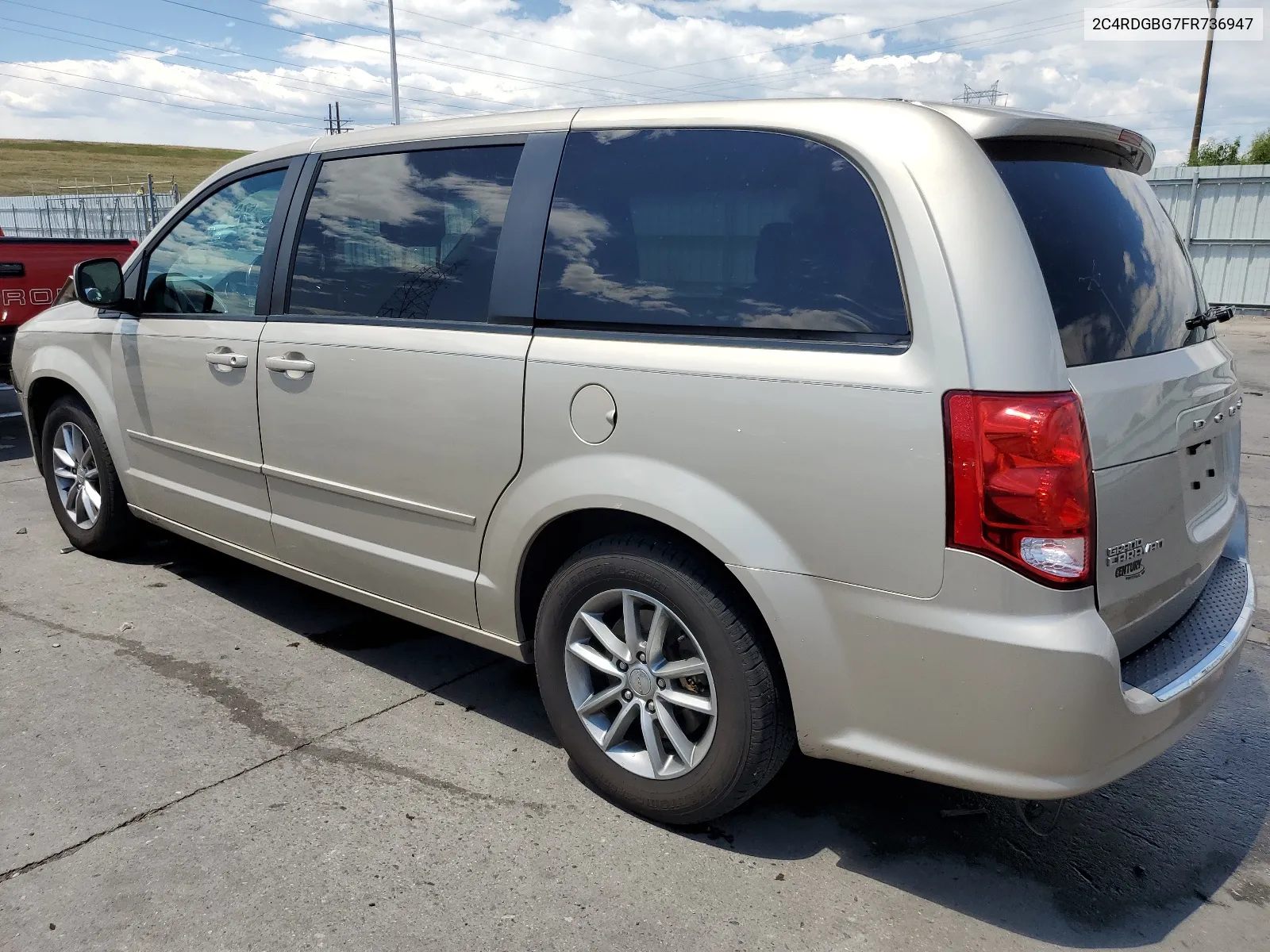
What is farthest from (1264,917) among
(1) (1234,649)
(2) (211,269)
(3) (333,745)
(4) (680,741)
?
(2) (211,269)

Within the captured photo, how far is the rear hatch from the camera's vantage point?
2.26 m

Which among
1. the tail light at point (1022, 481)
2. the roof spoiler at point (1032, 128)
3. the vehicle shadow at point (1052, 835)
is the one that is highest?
the roof spoiler at point (1032, 128)

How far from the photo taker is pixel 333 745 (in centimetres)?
331

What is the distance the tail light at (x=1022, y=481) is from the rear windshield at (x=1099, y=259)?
20 centimetres

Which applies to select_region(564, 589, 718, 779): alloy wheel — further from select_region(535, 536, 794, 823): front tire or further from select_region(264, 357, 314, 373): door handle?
select_region(264, 357, 314, 373): door handle

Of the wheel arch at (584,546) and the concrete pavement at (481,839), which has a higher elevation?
the wheel arch at (584,546)

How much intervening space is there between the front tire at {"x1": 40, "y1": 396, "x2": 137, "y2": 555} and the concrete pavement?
1052 mm

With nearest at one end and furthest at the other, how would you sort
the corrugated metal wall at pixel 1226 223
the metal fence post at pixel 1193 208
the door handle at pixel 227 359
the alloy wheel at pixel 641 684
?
1. the alloy wheel at pixel 641 684
2. the door handle at pixel 227 359
3. the corrugated metal wall at pixel 1226 223
4. the metal fence post at pixel 1193 208

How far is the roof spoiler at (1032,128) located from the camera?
2.39 m

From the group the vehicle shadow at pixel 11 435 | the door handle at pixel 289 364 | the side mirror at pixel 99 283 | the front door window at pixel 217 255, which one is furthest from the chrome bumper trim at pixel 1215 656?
the vehicle shadow at pixel 11 435

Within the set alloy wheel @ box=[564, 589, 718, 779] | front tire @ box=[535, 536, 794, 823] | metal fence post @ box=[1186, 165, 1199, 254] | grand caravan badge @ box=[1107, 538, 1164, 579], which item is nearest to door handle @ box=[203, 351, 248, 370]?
→ front tire @ box=[535, 536, 794, 823]

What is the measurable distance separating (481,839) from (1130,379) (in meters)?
2.04

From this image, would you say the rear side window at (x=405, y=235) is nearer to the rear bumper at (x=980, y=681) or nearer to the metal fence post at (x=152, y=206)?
the rear bumper at (x=980, y=681)

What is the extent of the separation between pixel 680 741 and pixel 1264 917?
149cm
